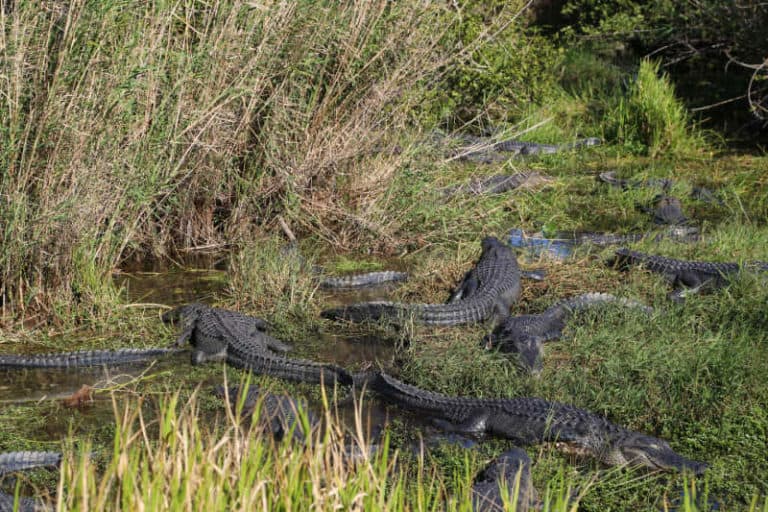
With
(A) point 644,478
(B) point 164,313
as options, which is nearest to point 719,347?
(A) point 644,478

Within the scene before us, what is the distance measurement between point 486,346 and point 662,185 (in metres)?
4.36

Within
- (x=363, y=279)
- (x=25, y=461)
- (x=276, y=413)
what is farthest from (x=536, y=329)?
(x=25, y=461)

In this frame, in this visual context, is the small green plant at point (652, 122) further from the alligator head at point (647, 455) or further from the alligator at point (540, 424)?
the alligator head at point (647, 455)

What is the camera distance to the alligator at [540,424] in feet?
13.3

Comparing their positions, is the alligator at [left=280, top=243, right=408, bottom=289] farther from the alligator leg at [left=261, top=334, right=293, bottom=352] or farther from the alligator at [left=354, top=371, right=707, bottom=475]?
the alligator at [left=354, top=371, right=707, bottom=475]

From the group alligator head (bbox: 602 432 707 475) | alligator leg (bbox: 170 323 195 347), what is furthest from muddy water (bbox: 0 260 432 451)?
alligator head (bbox: 602 432 707 475)

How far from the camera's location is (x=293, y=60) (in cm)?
683

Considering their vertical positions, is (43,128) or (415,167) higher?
(43,128)

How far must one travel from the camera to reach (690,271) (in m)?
6.30

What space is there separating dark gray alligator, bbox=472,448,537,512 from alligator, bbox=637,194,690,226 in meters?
4.66

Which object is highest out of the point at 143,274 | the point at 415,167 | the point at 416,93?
the point at 416,93

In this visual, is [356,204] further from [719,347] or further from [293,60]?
[719,347]

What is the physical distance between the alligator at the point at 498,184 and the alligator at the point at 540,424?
3.31 meters

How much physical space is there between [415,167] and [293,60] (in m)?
1.32
